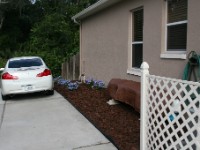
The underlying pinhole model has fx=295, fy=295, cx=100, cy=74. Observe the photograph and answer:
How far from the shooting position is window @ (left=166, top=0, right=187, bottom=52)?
6277 millimetres

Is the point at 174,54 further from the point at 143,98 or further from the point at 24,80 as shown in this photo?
the point at 24,80

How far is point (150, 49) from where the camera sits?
750 centimetres

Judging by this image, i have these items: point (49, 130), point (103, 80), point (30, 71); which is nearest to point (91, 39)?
point (103, 80)

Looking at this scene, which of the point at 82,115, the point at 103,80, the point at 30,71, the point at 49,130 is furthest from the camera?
the point at 103,80

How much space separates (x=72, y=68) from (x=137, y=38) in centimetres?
760

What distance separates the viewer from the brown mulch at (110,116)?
17.9 ft

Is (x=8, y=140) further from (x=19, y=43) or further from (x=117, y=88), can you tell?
(x=19, y=43)

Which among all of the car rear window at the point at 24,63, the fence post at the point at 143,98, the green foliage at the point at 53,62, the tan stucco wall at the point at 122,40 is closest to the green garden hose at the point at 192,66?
the tan stucco wall at the point at 122,40

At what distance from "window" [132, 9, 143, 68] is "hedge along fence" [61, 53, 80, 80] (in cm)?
675

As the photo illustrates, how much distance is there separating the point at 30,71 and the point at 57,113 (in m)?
2.49

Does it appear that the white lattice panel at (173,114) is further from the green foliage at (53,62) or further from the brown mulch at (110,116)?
the green foliage at (53,62)

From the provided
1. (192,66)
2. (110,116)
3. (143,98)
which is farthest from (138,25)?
(143,98)

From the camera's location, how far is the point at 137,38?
855 centimetres

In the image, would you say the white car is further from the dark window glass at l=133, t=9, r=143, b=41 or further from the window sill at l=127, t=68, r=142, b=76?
the dark window glass at l=133, t=9, r=143, b=41
